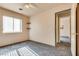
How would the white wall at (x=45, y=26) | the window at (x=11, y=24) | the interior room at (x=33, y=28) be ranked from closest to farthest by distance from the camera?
the interior room at (x=33, y=28) < the white wall at (x=45, y=26) < the window at (x=11, y=24)

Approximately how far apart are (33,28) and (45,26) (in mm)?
1201

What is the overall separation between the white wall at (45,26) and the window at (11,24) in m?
0.81

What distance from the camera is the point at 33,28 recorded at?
472 cm

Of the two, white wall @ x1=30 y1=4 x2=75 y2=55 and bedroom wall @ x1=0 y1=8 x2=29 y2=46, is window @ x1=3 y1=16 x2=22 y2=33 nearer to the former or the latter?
bedroom wall @ x1=0 y1=8 x2=29 y2=46

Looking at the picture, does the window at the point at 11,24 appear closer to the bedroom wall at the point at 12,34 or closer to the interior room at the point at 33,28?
the interior room at the point at 33,28

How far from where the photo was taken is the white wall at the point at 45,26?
3.27 m

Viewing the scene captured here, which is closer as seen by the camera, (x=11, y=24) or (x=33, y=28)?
(x=11, y=24)

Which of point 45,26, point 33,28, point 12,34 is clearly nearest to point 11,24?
point 12,34

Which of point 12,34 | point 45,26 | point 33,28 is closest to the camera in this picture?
point 45,26

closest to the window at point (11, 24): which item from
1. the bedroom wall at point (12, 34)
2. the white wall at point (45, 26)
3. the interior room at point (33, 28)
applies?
the interior room at point (33, 28)

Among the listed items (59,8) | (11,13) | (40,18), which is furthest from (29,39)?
(59,8)

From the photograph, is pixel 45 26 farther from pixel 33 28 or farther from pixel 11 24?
pixel 11 24

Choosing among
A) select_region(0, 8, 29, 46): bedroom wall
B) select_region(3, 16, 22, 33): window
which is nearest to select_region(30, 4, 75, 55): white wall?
select_region(0, 8, 29, 46): bedroom wall

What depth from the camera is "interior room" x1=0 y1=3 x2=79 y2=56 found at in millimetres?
2884
